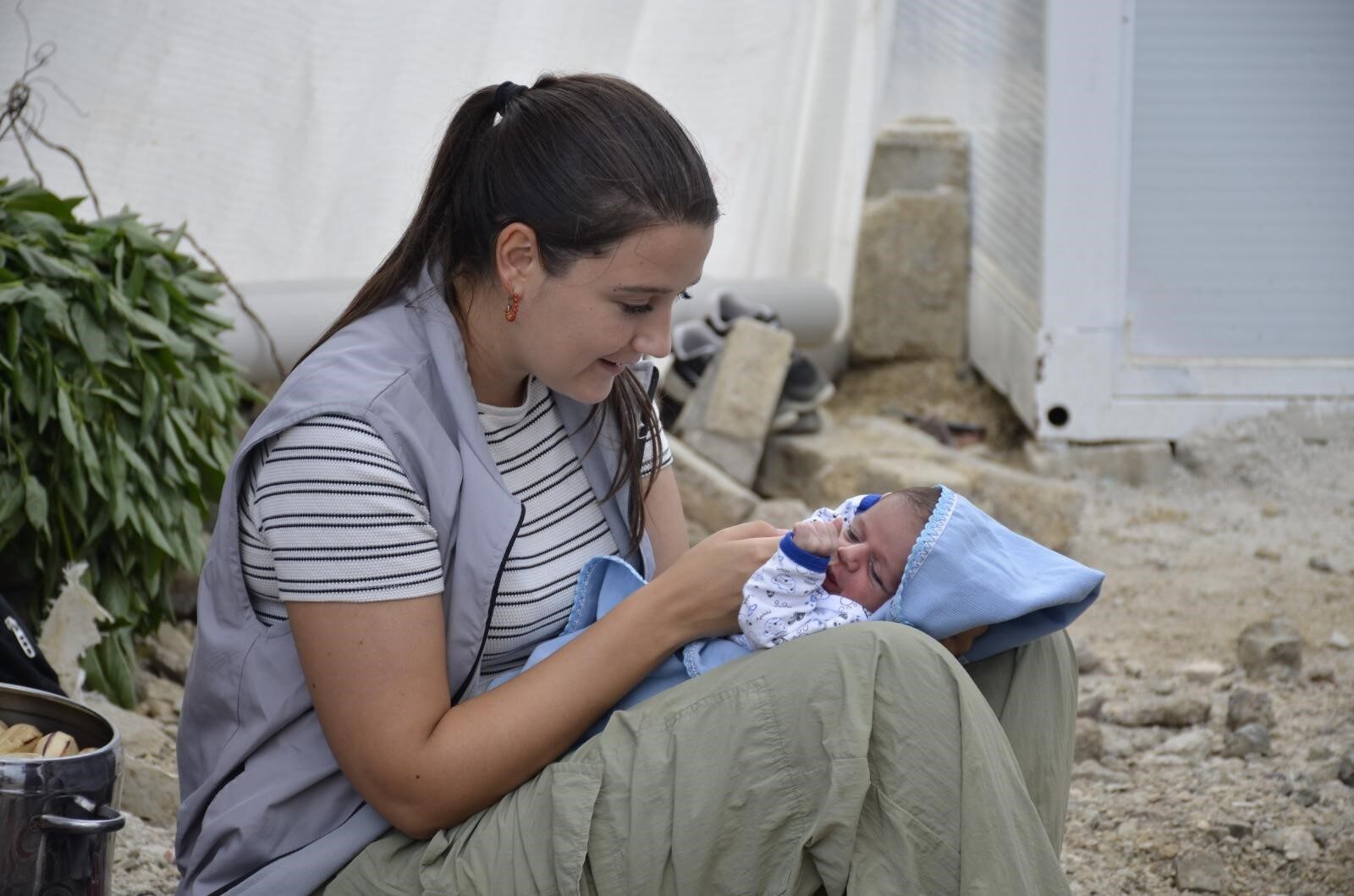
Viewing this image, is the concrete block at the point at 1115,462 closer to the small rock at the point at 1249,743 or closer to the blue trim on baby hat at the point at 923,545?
the small rock at the point at 1249,743

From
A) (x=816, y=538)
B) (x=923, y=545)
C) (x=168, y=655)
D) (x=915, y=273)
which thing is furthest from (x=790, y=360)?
(x=816, y=538)

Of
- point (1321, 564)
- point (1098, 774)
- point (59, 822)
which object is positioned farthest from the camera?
point (1321, 564)

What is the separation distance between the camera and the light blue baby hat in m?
1.67

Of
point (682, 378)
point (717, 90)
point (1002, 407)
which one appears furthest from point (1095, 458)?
point (717, 90)

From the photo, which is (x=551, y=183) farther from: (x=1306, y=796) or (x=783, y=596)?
(x=1306, y=796)

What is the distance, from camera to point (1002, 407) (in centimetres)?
548

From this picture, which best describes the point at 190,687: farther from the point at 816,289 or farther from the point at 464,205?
the point at 816,289

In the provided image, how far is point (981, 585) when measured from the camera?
1674 mm

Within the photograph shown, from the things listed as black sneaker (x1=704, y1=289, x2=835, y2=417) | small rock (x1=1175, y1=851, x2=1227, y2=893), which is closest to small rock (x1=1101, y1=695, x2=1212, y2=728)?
small rock (x1=1175, y1=851, x2=1227, y2=893)

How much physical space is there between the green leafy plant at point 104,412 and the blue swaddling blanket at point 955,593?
3.64 feet

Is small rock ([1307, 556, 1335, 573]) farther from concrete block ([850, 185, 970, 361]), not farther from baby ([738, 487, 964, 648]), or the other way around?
baby ([738, 487, 964, 648])

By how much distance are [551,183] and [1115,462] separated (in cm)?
366

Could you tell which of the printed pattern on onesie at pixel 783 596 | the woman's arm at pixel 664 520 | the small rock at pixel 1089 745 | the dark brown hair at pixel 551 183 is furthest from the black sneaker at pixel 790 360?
the printed pattern on onesie at pixel 783 596

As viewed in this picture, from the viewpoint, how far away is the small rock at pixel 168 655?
3.02 metres
